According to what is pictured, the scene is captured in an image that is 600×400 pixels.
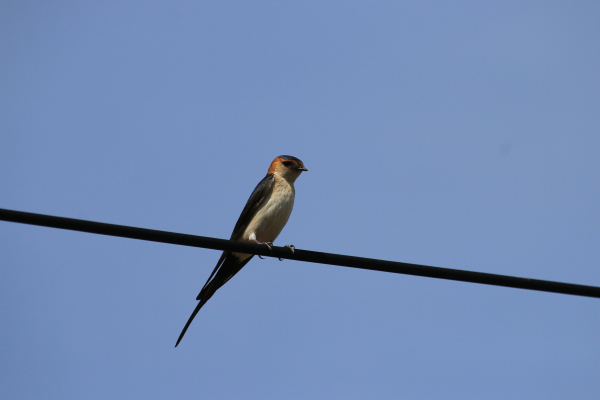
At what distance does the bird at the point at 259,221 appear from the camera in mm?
6961

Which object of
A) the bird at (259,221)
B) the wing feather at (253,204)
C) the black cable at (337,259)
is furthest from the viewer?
the wing feather at (253,204)

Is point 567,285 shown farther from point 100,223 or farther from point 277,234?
point 277,234

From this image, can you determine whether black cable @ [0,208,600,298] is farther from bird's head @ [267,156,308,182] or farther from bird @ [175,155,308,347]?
bird's head @ [267,156,308,182]

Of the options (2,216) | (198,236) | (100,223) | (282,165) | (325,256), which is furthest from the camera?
(282,165)

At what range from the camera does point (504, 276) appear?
13.1ft

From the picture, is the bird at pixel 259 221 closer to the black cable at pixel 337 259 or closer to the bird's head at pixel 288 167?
the bird's head at pixel 288 167

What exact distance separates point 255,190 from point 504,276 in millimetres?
3987

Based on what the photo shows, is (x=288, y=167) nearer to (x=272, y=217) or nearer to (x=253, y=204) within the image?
(x=253, y=204)

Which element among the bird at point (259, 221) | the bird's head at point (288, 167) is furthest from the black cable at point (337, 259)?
the bird's head at point (288, 167)

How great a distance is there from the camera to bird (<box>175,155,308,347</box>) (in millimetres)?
6961

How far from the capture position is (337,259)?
422cm

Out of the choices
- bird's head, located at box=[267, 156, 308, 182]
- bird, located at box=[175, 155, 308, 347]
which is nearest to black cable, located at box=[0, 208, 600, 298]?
bird, located at box=[175, 155, 308, 347]

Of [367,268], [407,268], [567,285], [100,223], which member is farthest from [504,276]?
[100,223]

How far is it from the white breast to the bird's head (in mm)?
433
